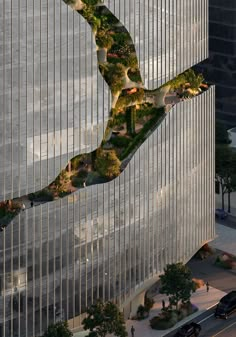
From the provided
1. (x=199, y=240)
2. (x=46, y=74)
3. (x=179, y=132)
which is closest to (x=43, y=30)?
(x=46, y=74)

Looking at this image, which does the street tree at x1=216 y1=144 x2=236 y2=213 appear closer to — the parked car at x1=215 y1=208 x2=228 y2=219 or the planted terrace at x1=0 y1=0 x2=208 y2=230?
the parked car at x1=215 y1=208 x2=228 y2=219

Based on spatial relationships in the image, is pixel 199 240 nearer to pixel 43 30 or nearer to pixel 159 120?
pixel 159 120

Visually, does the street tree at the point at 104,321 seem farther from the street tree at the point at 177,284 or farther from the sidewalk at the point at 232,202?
the sidewalk at the point at 232,202

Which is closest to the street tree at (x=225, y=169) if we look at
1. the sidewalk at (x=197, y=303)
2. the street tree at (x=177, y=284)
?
the sidewalk at (x=197, y=303)

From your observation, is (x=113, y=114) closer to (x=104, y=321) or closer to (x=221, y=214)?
(x=104, y=321)

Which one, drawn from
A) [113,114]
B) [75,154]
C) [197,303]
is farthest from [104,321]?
[113,114]
